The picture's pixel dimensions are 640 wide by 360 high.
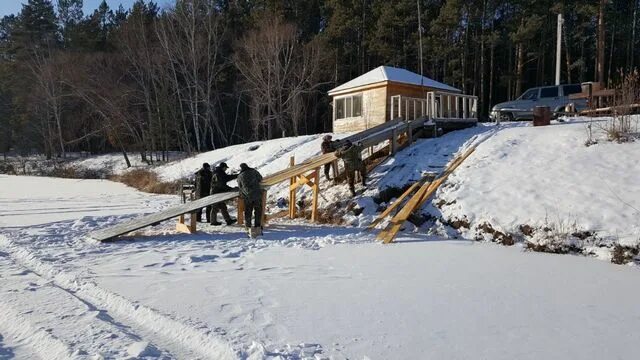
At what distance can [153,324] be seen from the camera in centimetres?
438

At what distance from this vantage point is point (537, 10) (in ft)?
103

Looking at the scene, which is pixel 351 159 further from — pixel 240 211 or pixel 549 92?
pixel 549 92

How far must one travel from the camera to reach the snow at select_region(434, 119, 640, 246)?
7875mm

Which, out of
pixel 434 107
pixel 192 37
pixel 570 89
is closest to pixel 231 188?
Result: pixel 434 107

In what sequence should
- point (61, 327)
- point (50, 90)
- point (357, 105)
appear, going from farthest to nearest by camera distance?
point (50, 90) → point (357, 105) → point (61, 327)

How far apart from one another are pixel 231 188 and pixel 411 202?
4.56 meters

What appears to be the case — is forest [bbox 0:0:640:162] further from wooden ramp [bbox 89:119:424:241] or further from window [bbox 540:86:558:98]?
wooden ramp [bbox 89:119:424:241]

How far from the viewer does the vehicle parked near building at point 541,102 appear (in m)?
17.7

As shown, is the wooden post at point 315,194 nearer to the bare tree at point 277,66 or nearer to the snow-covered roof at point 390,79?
the snow-covered roof at point 390,79

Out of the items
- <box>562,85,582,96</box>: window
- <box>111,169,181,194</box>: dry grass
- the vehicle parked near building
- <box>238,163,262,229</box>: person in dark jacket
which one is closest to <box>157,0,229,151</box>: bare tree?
<box>111,169,181,194</box>: dry grass

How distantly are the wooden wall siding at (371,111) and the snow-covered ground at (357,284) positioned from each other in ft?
27.8

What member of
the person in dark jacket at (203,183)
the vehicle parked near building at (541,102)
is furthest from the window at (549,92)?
the person in dark jacket at (203,183)

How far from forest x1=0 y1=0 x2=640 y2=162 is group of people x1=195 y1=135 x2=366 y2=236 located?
2017 centimetres

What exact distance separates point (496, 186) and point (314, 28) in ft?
120
